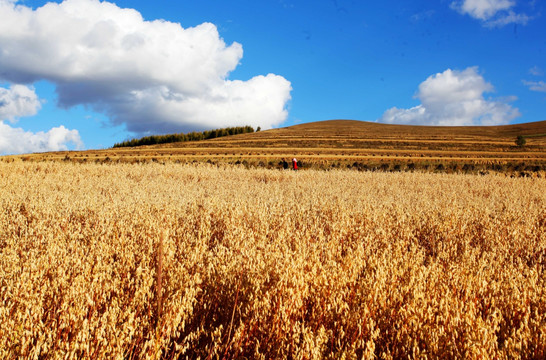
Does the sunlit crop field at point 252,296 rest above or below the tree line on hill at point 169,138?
below

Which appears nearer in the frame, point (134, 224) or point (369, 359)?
point (369, 359)

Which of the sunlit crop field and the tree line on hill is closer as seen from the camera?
the sunlit crop field

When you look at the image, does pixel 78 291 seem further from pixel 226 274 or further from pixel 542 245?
pixel 542 245

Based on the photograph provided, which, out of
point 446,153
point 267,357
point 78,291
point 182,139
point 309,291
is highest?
point 182,139

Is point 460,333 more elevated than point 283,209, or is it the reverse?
point 283,209

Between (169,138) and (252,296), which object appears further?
(169,138)

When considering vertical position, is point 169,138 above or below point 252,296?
above

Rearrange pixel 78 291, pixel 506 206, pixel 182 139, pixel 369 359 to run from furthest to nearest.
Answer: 1. pixel 182 139
2. pixel 506 206
3. pixel 78 291
4. pixel 369 359

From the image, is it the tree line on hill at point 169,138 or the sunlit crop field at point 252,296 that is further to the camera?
the tree line on hill at point 169,138

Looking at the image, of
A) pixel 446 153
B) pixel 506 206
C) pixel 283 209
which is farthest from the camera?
pixel 446 153

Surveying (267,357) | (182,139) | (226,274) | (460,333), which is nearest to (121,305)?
(226,274)

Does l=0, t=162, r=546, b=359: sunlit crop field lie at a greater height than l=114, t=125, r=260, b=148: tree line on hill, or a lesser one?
lesser

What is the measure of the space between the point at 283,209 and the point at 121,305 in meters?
3.42

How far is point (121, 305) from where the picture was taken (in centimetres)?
231
